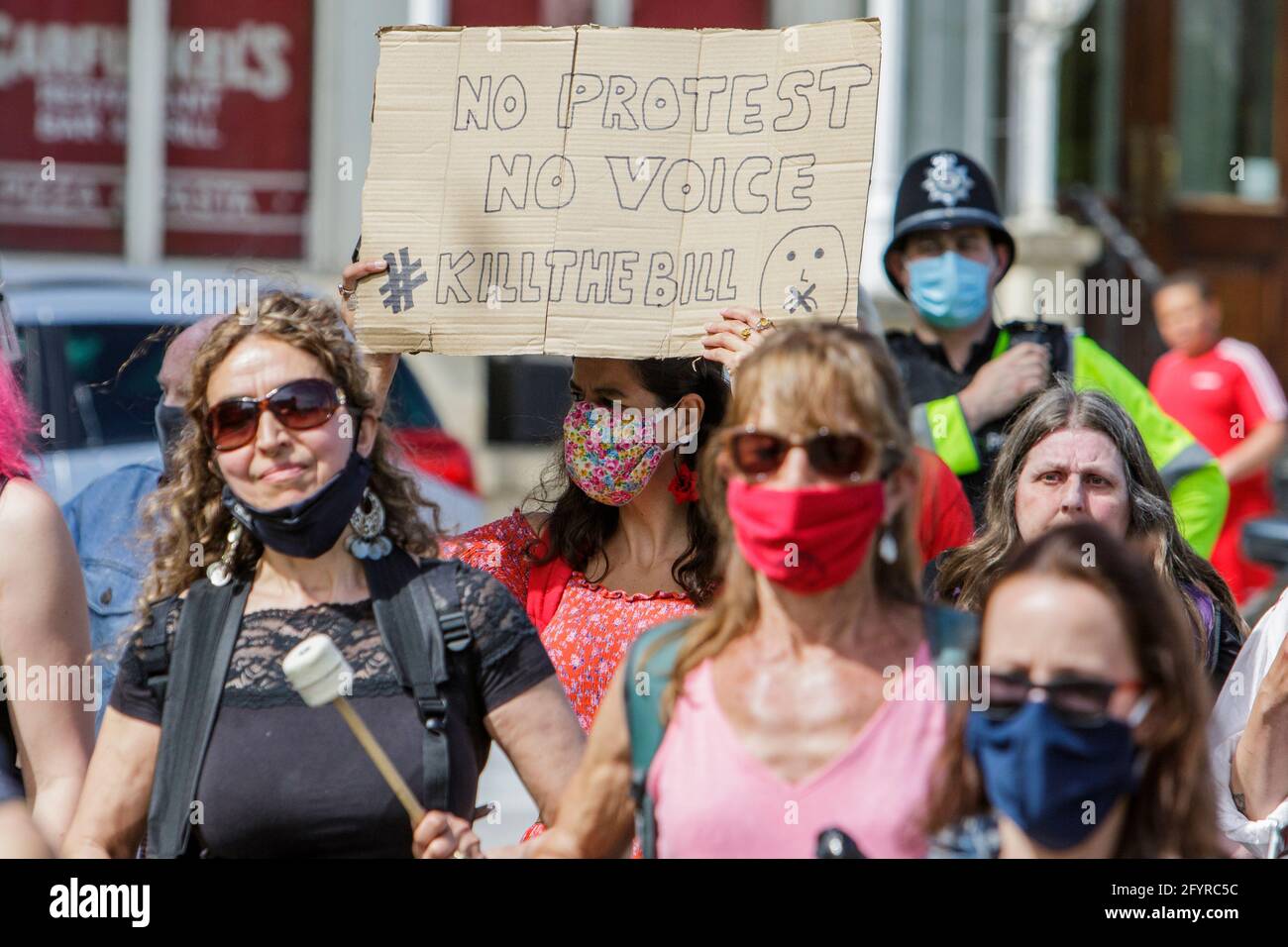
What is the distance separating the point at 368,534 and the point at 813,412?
92cm

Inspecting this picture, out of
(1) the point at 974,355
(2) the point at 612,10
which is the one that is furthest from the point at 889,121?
(1) the point at 974,355

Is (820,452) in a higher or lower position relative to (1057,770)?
higher

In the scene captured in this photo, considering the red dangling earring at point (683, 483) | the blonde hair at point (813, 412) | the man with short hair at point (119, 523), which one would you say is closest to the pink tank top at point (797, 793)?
the blonde hair at point (813, 412)

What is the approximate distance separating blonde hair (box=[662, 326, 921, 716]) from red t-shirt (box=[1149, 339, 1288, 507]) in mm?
5569

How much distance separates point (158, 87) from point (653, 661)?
9.89 m

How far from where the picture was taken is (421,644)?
3002 millimetres

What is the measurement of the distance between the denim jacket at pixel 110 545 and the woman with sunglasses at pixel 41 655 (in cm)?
71

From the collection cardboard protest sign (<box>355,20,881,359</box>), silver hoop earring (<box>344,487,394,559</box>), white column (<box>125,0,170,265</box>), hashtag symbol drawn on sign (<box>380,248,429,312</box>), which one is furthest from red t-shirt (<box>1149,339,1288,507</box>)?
white column (<box>125,0,170,265</box>)

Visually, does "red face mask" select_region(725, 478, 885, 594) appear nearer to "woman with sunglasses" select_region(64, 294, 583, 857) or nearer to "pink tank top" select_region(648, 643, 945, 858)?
"pink tank top" select_region(648, 643, 945, 858)

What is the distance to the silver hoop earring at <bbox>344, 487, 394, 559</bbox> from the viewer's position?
314 cm

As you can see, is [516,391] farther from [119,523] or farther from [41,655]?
[41,655]

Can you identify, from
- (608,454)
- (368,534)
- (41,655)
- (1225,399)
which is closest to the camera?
(368,534)

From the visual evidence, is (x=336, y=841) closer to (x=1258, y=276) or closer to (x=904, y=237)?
(x=904, y=237)
